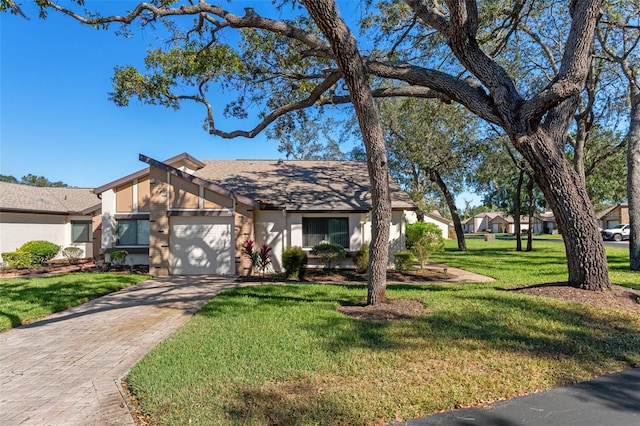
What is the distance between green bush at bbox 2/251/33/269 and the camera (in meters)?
15.5

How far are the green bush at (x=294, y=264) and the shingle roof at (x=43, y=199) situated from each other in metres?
10.3

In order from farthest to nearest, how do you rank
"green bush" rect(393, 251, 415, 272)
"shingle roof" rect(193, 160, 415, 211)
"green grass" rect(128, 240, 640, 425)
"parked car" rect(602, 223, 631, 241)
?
A: "parked car" rect(602, 223, 631, 241), "shingle roof" rect(193, 160, 415, 211), "green bush" rect(393, 251, 415, 272), "green grass" rect(128, 240, 640, 425)

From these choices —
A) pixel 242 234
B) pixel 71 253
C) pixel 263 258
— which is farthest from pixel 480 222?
pixel 71 253

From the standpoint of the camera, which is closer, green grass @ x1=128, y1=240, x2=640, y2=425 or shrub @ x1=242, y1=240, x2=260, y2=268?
green grass @ x1=128, y1=240, x2=640, y2=425

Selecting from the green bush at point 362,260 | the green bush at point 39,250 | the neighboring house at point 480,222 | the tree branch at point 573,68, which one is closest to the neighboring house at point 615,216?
the neighboring house at point 480,222

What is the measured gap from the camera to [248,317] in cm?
702

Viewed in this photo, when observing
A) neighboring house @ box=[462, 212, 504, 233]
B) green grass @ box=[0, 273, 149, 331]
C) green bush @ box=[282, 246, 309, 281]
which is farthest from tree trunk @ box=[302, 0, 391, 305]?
neighboring house @ box=[462, 212, 504, 233]

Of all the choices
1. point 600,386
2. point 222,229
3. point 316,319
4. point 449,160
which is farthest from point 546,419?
point 449,160

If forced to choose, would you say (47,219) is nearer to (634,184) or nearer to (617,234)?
(634,184)

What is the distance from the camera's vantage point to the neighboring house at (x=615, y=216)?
4376 centimetres

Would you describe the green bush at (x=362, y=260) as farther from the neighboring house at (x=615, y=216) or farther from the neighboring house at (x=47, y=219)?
the neighboring house at (x=615, y=216)

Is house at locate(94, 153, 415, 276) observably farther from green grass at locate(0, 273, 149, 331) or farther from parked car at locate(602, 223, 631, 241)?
parked car at locate(602, 223, 631, 241)

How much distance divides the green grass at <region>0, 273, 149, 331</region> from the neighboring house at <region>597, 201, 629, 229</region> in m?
53.1

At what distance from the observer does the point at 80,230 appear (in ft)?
64.5
